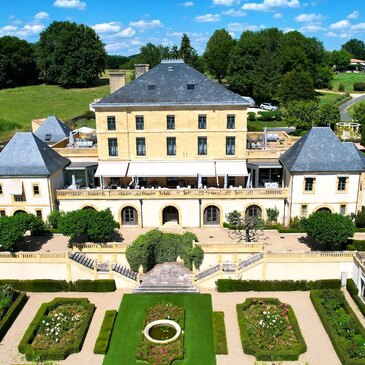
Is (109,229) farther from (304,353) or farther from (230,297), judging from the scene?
(304,353)

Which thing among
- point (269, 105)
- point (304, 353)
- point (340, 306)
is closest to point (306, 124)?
point (269, 105)

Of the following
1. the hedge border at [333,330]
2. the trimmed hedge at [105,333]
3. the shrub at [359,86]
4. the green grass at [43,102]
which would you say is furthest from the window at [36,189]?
the shrub at [359,86]

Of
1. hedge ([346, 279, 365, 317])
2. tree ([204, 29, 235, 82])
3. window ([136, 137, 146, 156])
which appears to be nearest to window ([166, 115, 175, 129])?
window ([136, 137, 146, 156])

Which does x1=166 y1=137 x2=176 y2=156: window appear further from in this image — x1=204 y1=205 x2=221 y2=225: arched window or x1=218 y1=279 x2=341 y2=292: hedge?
x1=218 y1=279 x2=341 y2=292: hedge

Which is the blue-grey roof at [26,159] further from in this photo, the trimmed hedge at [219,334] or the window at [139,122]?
the trimmed hedge at [219,334]

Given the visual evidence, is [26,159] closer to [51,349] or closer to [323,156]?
[51,349]
